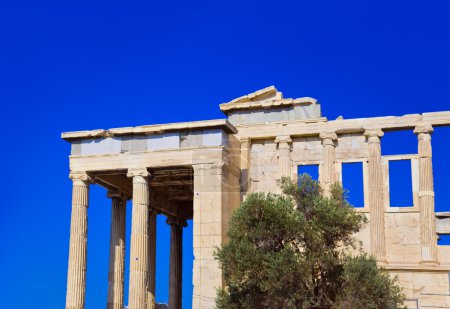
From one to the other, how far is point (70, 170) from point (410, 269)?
11.3 meters

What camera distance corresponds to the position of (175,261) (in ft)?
103

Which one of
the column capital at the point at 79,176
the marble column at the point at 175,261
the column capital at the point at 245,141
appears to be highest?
the column capital at the point at 245,141

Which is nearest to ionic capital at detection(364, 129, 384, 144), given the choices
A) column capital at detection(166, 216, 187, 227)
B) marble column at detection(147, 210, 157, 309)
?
marble column at detection(147, 210, 157, 309)

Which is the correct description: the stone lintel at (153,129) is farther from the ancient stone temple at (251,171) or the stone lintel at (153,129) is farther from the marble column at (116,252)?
the marble column at (116,252)

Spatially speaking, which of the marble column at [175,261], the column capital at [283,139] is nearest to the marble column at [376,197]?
the column capital at [283,139]

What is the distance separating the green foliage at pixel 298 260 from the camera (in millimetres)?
18250

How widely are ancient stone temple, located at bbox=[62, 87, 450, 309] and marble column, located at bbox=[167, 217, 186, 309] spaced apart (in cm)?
495

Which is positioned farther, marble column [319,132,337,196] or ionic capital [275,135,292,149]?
ionic capital [275,135,292,149]

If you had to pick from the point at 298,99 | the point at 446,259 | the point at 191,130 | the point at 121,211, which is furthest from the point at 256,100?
the point at 446,259

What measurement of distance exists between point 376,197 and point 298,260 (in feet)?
18.2

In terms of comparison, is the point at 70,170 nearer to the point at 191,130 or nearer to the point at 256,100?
the point at 191,130

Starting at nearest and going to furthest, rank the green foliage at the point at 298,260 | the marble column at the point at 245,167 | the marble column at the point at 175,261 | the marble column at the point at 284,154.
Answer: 1. the green foliage at the point at 298,260
2. the marble column at the point at 284,154
3. the marble column at the point at 245,167
4. the marble column at the point at 175,261

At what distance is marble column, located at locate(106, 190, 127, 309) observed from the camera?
85.7 ft

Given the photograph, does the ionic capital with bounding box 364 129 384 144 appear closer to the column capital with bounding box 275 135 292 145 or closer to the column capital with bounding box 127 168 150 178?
the column capital with bounding box 275 135 292 145
